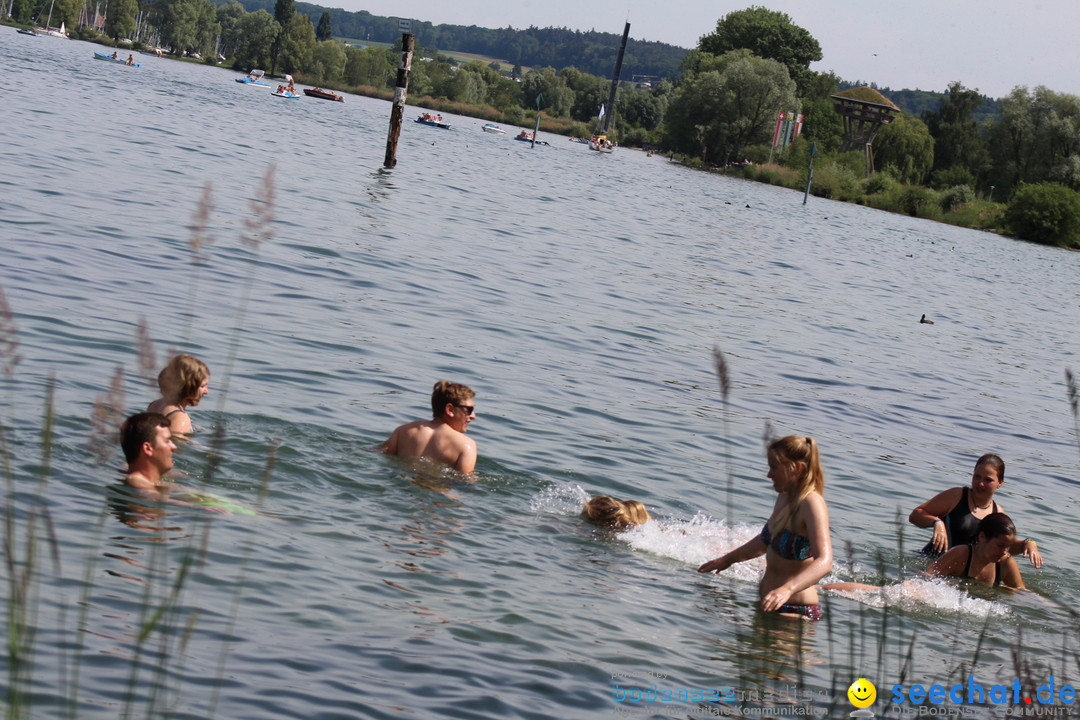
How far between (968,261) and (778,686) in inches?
1786

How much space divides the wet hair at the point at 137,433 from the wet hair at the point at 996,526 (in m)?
6.50

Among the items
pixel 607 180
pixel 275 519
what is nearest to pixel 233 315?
pixel 275 519

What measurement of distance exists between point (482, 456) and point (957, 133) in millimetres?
117354

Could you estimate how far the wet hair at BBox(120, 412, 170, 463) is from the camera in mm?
7461

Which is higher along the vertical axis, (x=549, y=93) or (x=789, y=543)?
(x=549, y=93)

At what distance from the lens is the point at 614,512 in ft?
28.7

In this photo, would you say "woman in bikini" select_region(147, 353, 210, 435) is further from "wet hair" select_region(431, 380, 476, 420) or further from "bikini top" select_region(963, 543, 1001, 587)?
"bikini top" select_region(963, 543, 1001, 587)

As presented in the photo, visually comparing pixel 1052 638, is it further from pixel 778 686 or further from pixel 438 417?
pixel 438 417

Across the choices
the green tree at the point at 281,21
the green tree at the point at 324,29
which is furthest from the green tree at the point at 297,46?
the green tree at the point at 324,29

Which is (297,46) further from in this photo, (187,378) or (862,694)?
(862,694)

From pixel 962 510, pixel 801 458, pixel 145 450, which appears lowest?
pixel 145 450

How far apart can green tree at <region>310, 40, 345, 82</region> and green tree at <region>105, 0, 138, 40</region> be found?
35.2 metres

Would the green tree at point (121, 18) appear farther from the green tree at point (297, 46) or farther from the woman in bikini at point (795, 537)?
the woman in bikini at point (795, 537)

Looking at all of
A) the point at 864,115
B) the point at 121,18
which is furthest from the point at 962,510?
the point at 121,18
